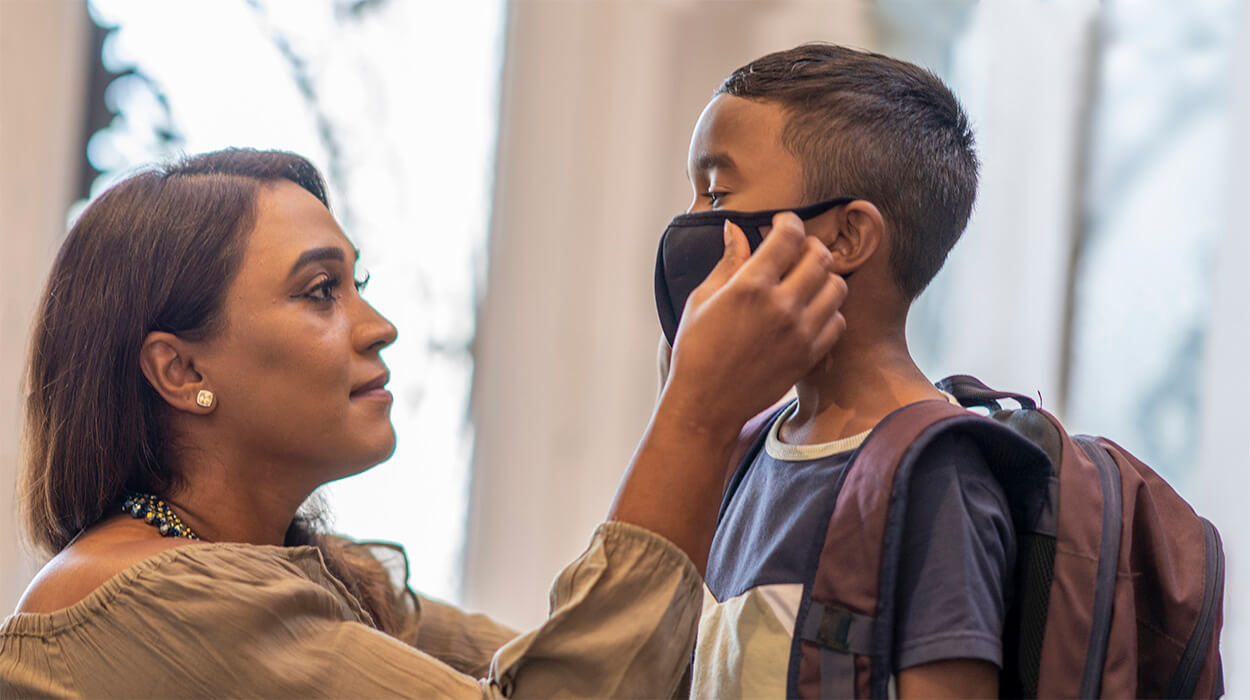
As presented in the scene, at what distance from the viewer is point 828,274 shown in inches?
42.8

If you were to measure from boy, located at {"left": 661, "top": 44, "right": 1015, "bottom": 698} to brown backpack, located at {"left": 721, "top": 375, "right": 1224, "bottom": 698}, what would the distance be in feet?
Answer: 0.10

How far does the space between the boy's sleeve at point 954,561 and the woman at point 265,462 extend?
0.58ft

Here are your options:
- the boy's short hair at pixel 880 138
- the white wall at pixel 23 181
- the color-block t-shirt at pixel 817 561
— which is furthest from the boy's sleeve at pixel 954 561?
the white wall at pixel 23 181

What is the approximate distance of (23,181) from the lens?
7.70 ft

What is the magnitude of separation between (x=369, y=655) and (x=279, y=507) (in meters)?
0.37

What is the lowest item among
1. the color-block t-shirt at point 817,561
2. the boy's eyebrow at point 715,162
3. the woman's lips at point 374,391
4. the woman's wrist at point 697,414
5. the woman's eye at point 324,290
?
the color-block t-shirt at point 817,561

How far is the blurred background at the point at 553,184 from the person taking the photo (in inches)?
80.9

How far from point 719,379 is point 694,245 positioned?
0.21 m

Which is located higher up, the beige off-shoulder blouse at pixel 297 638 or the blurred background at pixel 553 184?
the blurred background at pixel 553 184

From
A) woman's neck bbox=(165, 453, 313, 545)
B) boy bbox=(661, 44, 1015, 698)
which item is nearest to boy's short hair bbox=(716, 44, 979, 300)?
boy bbox=(661, 44, 1015, 698)

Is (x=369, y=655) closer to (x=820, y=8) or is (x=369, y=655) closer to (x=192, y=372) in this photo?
(x=192, y=372)

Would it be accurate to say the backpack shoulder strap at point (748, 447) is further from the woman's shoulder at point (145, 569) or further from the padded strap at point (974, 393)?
the woman's shoulder at point (145, 569)

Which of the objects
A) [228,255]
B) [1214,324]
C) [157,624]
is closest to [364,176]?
[228,255]

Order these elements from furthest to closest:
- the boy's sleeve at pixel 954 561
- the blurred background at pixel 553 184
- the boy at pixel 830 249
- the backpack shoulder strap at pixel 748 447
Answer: the blurred background at pixel 553 184, the backpack shoulder strap at pixel 748 447, the boy at pixel 830 249, the boy's sleeve at pixel 954 561
